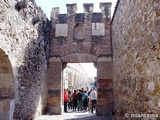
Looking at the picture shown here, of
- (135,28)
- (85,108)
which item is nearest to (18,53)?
(135,28)

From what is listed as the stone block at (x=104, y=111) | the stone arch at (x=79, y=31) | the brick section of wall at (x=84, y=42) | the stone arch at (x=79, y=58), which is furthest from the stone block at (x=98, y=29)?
the stone block at (x=104, y=111)

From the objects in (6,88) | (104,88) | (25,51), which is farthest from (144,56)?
(104,88)

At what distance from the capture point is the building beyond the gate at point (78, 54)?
300cm

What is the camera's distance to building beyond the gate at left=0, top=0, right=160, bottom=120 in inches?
118

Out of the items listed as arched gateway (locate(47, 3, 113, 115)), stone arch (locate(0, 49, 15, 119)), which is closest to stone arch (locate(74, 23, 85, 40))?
arched gateway (locate(47, 3, 113, 115))

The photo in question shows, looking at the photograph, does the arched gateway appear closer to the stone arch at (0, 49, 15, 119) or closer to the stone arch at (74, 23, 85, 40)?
the stone arch at (74, 23, 85, 40)

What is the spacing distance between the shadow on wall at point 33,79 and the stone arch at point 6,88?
0.28 m

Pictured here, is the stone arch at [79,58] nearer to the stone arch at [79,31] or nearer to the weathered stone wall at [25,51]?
the stone arch at [79,31]

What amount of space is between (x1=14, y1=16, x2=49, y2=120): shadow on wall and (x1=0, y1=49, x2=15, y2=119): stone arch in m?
0.28

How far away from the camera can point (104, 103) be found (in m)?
7.55

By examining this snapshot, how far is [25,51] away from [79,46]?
3070mm

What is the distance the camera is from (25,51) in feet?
17.9

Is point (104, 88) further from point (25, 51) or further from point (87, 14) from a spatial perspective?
point (25, 51)

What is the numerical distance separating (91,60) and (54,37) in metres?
1.91
